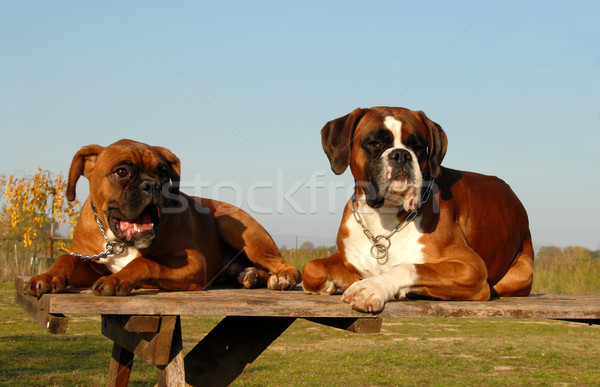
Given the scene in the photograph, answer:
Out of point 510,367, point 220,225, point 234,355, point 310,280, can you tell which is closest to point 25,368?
point 220,225

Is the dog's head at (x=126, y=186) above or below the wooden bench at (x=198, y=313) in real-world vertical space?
above

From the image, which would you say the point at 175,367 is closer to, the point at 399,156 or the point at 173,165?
the point at 399,156

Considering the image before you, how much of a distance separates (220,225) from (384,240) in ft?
6.37

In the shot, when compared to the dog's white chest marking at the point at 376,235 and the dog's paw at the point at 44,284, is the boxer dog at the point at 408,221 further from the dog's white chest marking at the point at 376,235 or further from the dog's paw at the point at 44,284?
the dog's paw at the point at 44,284

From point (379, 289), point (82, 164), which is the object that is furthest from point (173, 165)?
point (379, 289)

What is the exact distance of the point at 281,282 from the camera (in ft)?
16.8

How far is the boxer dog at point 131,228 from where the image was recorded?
4137 mm

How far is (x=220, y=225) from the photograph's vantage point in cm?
564

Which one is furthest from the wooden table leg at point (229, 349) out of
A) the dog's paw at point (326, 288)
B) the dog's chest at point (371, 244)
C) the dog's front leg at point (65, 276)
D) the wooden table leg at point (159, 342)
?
the dog's front leg at point (65, 276)

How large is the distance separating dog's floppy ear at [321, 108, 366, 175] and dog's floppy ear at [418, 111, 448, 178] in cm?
48

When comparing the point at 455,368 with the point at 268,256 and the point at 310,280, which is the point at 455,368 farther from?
the point at 310,280

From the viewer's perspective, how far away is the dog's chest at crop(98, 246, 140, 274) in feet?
14.5

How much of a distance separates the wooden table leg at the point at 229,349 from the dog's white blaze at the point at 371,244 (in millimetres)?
673

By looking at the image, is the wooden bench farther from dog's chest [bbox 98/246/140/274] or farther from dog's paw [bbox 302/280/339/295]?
dog's chest [bbox 98/246/140/274]
